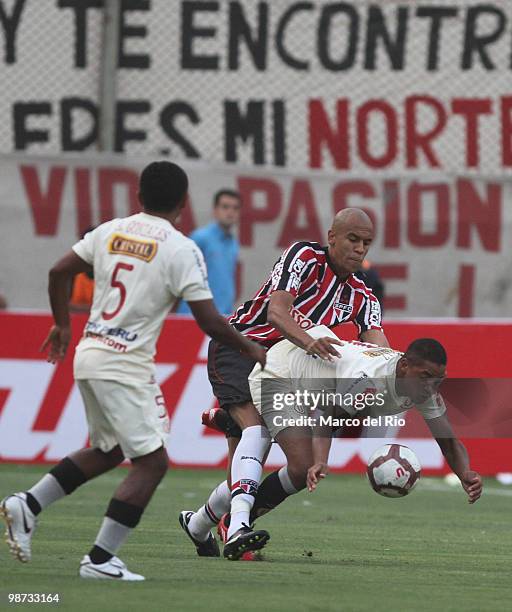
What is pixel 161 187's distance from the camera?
6875 millimetres

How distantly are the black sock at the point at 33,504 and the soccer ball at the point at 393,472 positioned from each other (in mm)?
2033

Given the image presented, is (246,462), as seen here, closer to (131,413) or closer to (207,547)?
(207,547)

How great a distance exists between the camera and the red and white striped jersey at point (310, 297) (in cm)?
838

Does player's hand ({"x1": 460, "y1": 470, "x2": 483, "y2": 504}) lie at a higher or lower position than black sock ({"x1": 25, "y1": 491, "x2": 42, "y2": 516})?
lower

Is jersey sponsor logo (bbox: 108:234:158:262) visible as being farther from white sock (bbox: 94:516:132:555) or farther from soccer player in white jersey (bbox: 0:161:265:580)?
white sock (bbox: 94:516:132:555)

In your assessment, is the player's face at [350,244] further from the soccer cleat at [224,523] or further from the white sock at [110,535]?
the white sock at [110,535]

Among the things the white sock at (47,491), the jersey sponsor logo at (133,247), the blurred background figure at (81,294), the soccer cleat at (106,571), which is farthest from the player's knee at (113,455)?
the blurred background figure at (81,294)

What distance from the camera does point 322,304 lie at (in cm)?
855

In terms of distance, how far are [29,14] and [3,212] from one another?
2.32 meters

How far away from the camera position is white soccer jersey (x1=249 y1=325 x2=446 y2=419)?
8.12m

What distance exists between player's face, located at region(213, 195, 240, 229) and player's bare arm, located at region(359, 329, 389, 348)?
608 centimetres

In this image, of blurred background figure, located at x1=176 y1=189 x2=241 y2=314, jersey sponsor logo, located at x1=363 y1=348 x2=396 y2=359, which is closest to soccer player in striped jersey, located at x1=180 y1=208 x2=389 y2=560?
jersey sponsor logo, located at x1=363 y1=348 x2=396 y2=359

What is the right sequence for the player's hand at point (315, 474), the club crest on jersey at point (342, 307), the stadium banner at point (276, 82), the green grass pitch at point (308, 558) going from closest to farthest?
the green grass pitch at point (308, 558) < the player's hand at point (315, 474) < the club crest on jersey at point (342, 307) < the stadium banner at point (276, 82)

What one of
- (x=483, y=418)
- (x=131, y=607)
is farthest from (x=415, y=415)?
(x=131, y=607)
